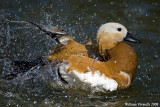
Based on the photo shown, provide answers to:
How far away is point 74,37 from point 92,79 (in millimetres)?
1870

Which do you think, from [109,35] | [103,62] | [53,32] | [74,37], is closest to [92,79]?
[103,62]

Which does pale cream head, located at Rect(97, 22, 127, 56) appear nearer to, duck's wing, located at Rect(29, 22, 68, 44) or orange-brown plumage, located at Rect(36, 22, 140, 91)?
orange-brown plumage, located at Rect(36, 22, 140, 91)

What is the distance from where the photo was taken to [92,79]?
4668 millimetres

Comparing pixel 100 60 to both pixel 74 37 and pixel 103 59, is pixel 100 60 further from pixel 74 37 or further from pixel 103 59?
pixel 74 37

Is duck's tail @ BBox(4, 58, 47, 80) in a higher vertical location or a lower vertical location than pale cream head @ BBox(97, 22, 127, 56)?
lower

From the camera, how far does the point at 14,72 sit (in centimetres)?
512

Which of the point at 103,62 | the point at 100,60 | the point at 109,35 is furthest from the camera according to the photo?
the point at 109,35

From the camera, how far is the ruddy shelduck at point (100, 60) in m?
4.70

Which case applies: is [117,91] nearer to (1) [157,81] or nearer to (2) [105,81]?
(2) [105,81]

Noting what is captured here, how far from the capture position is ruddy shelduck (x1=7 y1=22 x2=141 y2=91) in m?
4.70

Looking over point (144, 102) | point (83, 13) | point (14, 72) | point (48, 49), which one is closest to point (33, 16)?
point (83, 13)

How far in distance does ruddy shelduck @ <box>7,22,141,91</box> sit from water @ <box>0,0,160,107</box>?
18 cm

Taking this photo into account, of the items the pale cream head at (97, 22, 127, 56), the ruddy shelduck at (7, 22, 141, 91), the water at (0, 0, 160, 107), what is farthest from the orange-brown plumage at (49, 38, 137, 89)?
the water at (0, 0, 160, 107)

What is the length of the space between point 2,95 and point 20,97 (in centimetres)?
24
